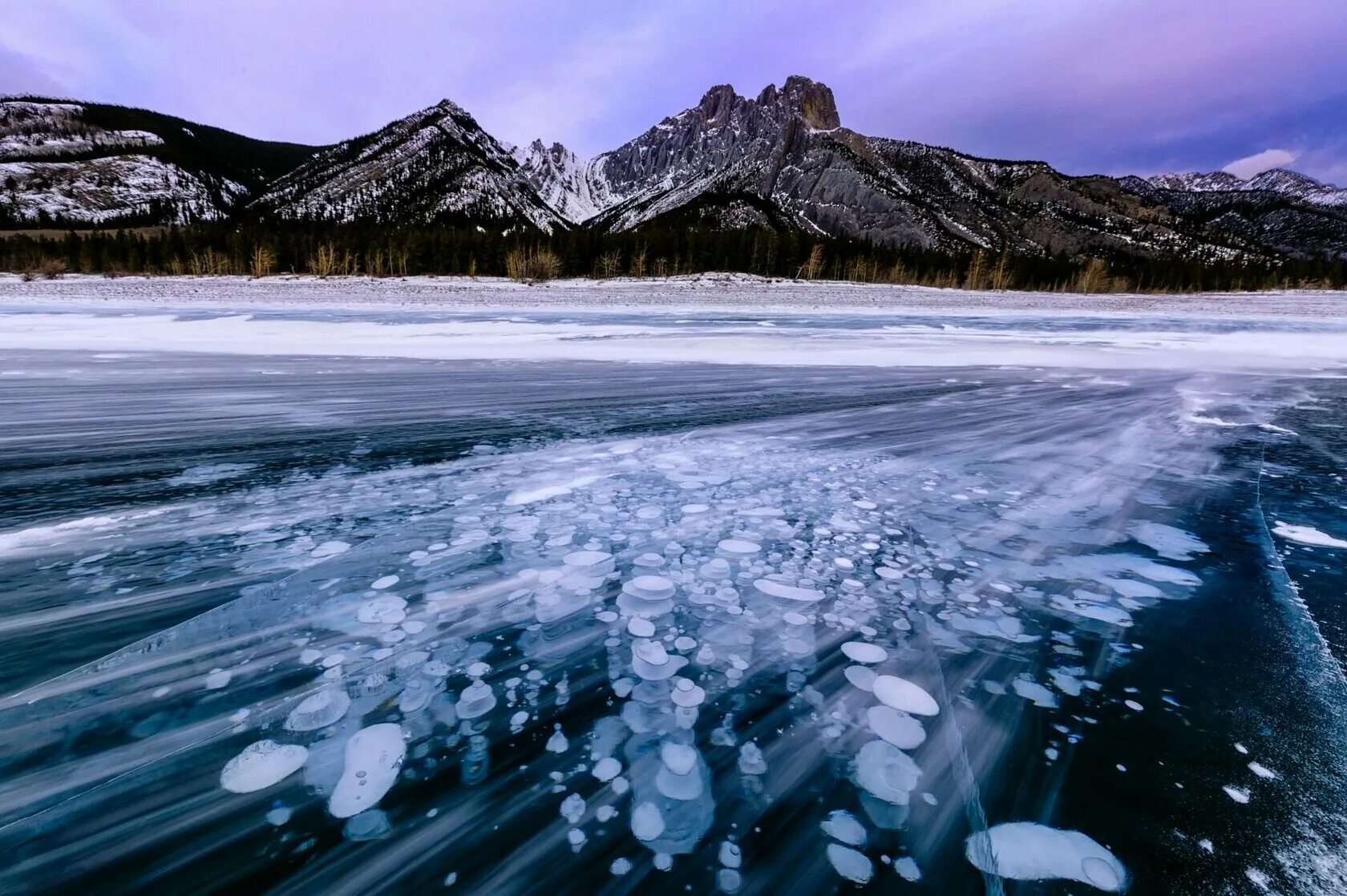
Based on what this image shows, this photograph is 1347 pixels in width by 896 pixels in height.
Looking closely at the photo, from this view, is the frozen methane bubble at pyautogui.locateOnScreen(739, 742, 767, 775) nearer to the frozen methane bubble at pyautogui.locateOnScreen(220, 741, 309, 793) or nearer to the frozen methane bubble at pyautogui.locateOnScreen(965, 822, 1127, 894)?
the frozen methane bubble at pyautogui.locateOnScreen(965, 822, 1127, 894)

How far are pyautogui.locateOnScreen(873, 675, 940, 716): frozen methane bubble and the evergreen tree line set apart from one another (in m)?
50.0

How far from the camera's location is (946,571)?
2.16 m

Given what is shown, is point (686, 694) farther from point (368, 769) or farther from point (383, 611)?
point (383, 611)

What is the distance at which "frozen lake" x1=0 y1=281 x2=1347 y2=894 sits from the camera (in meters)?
1.12

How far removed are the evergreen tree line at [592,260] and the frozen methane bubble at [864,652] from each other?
49.9 meters

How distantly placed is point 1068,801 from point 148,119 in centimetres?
26500

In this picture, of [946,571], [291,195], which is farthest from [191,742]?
[291,195]

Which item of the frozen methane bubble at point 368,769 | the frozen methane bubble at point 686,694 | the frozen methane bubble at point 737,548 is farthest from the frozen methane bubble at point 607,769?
the frozen methane bubble at point 737,548

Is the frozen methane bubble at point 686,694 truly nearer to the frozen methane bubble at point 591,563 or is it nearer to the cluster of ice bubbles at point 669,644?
the cluster of ice bubbles at point 669,644

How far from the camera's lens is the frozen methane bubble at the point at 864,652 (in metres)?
1.65

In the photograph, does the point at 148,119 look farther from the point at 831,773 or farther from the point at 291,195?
the point at 831,773

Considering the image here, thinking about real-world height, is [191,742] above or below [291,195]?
below

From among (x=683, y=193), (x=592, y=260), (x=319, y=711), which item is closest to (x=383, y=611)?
(x=319, y=711)

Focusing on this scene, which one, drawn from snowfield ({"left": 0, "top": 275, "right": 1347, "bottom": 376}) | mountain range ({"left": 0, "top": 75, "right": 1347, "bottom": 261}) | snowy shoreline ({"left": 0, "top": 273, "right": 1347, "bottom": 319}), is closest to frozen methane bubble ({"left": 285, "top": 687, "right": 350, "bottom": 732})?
snowfield ({"left": 0, "top": 275, "right": 1347, "bottom": 376})
